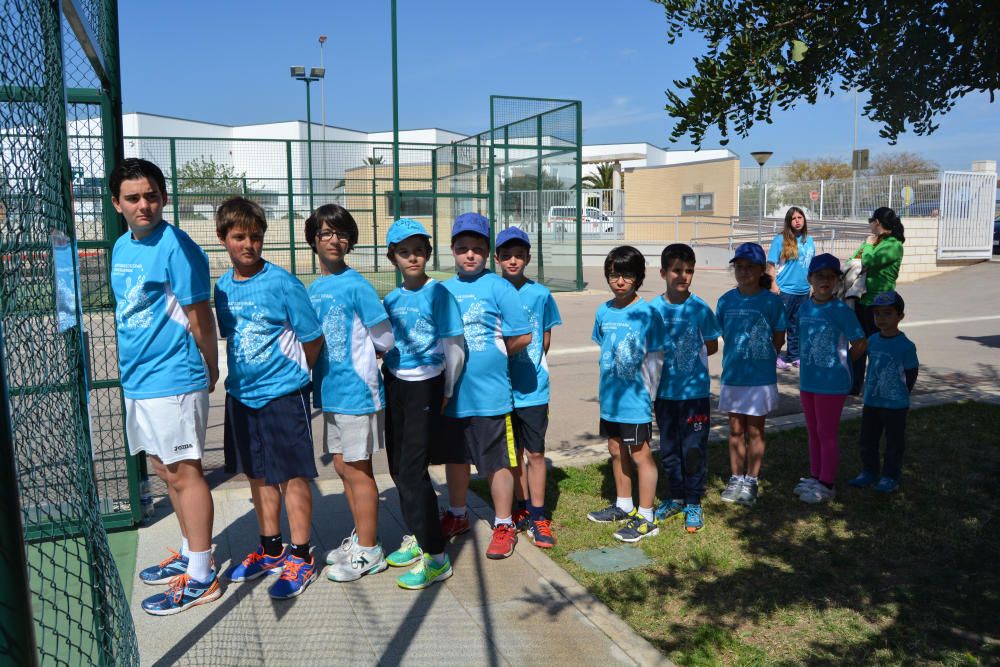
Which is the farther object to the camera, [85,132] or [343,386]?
[85,132]

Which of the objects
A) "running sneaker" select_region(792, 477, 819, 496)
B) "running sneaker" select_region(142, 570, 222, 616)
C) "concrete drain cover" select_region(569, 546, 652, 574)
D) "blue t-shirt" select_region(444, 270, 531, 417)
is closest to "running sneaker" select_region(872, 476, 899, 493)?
"running sneaker" select_region(792, 477, 819, 496)

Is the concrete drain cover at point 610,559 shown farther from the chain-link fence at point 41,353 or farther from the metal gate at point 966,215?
the metal gate at point 966,215

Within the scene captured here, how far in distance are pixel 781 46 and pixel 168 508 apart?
4.24 meters

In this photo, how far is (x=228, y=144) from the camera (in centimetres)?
1677

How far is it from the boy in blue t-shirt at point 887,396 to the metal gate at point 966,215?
18772 mm

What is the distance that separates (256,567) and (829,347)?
3500 millimetres

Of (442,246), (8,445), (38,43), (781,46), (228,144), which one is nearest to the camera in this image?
(8,445)

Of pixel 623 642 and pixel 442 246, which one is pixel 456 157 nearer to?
pixel 442 246

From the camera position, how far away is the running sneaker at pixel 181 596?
366 cm

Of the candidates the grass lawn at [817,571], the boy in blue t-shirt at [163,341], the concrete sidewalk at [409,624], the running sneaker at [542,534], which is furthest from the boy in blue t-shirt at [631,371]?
the boy in blue t-shirt at [163,341]

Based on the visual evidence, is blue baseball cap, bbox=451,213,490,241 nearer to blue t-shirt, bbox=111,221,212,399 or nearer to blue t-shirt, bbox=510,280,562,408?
blue t-shirt, bbox=510,280,562,408

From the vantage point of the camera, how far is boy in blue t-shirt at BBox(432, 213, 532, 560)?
4160mm

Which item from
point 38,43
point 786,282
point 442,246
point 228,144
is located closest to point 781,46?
point 38,43

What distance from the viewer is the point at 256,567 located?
4.04m
